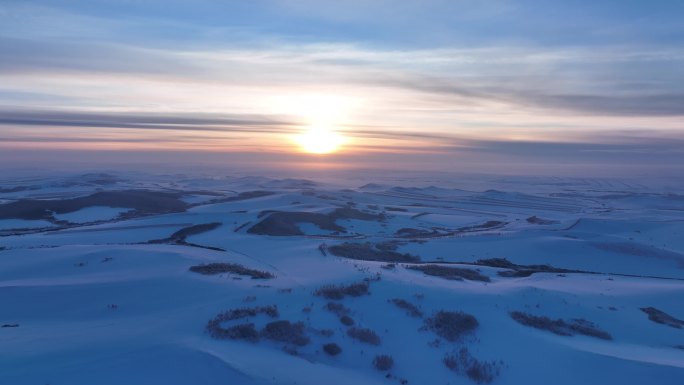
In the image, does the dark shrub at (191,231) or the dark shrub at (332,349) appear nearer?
the dark shrub at (332,349)

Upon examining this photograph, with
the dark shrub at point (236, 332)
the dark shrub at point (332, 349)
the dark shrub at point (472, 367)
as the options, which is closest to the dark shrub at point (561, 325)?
the dark shrub at point (472, 367)

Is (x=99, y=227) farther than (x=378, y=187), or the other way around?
(x=378, y=187)

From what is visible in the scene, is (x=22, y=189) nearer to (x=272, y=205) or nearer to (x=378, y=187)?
(x=272, y=205)

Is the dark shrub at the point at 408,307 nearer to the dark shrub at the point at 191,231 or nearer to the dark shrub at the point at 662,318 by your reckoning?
the dark shrub at the point at 662,318

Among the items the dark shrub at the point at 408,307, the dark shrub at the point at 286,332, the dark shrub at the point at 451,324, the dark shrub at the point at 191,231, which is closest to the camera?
the dark shrub at the point at 286,332

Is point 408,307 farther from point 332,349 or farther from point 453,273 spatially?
point 453,273

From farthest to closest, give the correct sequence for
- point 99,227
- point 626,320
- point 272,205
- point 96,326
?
1. point 272,205
2. point 99,227
3. point 626,320
4. point 96,326

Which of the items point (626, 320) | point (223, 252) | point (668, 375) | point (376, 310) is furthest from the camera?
point (223, 252)

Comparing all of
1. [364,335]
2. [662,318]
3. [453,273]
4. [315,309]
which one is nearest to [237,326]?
[315,309]

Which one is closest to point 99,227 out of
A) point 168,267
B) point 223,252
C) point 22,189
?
point 223,252
